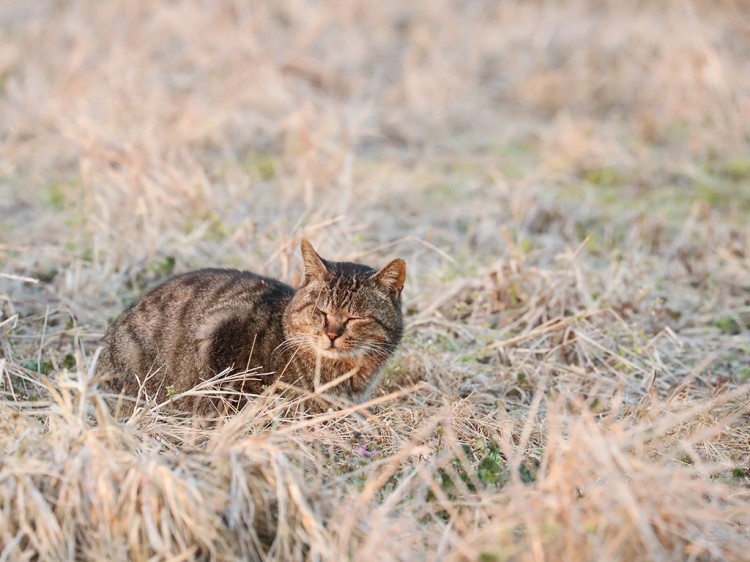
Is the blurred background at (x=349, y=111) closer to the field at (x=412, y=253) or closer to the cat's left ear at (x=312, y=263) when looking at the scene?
the field at (x=412, y=253)

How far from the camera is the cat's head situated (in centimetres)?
357

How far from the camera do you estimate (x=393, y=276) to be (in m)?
3.71

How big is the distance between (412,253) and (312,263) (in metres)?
2.00

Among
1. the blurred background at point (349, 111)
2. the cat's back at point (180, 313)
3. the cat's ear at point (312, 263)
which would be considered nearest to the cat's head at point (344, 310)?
the cat's ear at point (312, 263)

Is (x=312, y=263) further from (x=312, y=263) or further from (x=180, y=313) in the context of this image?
(x=180, y=313)

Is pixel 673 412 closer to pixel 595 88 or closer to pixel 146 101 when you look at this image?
pixel 146 101

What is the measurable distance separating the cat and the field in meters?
0.17

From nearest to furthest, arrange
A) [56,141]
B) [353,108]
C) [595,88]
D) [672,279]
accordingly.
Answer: [672,279], [56,141], [353,108], [595,88]

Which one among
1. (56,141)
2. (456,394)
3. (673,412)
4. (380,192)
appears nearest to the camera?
(673,412)

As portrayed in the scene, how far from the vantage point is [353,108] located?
827 cm

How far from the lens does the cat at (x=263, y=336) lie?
357 centimetres

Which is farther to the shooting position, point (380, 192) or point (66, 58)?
point (66, 58)

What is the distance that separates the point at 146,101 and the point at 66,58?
1.53 metres

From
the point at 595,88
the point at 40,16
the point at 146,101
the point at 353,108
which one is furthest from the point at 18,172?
the point at 595,88
